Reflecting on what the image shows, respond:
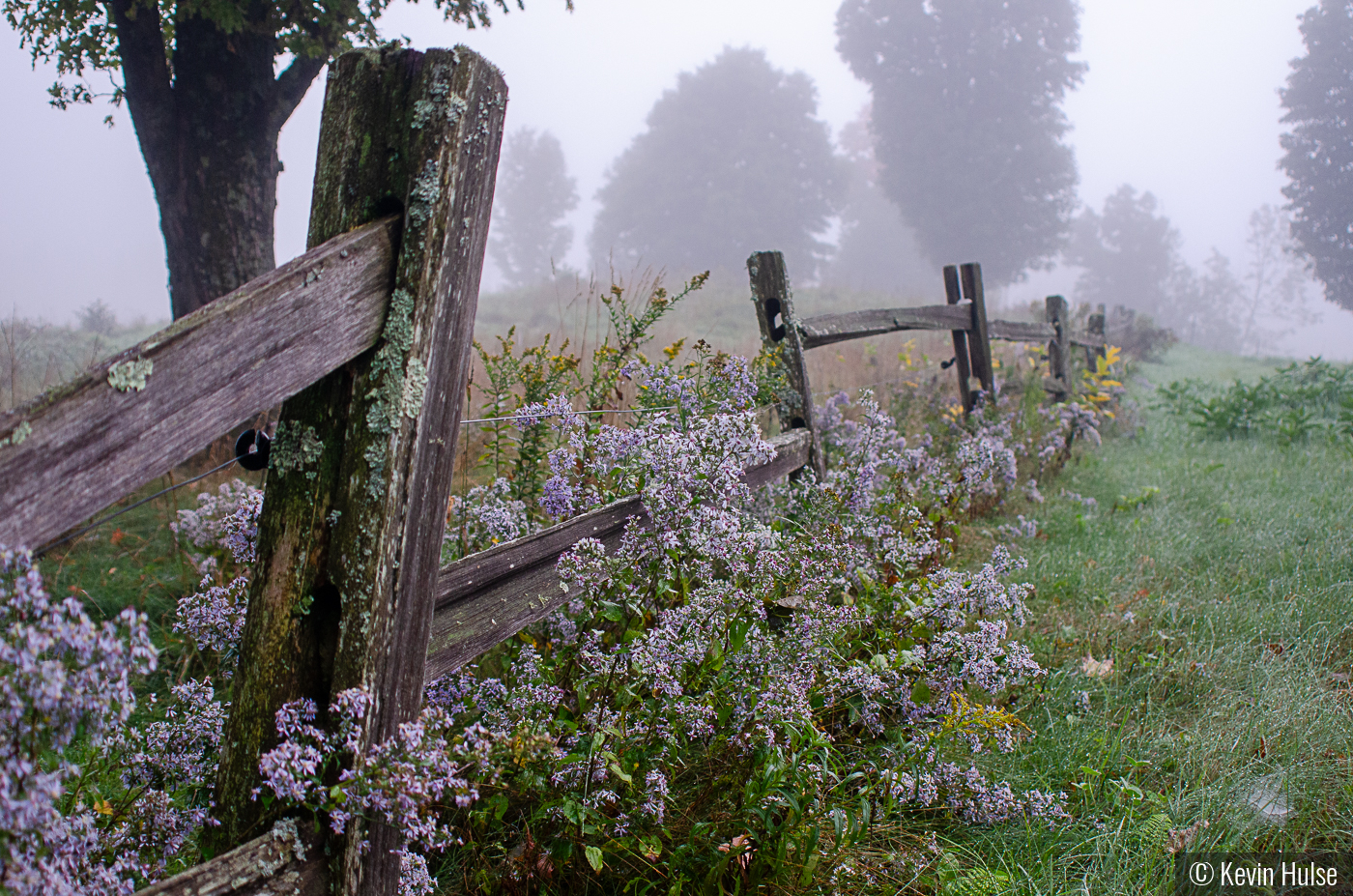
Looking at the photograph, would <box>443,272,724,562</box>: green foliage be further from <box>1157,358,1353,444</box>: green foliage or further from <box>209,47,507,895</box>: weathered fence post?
<box>1157,358,1353,444</box>: green foliage

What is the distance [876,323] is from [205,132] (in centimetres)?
509

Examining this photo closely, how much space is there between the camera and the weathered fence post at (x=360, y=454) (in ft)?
3.92

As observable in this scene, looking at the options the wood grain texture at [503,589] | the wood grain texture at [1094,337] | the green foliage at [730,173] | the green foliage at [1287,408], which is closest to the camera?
the wood grain texture at [503,589]

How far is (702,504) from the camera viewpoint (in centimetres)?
192

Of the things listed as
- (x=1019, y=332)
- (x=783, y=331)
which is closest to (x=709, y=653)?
(x=783, y=331)

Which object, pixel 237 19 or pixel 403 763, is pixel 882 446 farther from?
pixel 237 19

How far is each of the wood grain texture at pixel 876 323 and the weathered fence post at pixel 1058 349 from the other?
8.32 feet

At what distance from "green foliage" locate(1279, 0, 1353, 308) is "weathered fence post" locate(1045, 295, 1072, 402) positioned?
31.2 metres

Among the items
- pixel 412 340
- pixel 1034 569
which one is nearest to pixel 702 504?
pixel 412 340

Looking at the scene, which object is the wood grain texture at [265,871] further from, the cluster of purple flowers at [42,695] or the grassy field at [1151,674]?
the grassy field at [1151,674]

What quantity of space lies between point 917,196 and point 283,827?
43.2 meters

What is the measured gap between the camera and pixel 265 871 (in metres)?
1.10

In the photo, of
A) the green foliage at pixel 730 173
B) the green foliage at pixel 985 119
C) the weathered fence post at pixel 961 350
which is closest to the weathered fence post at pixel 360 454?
the weathered fence post at pixel 961 350

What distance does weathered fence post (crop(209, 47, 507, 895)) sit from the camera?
120cm
